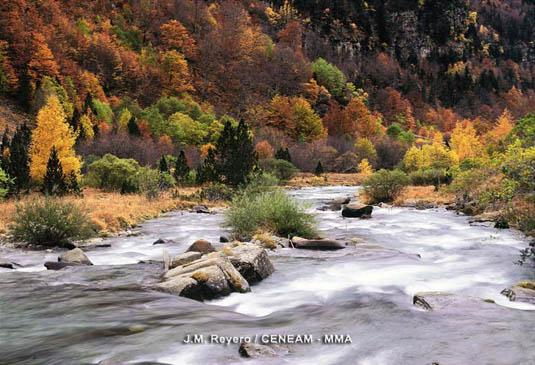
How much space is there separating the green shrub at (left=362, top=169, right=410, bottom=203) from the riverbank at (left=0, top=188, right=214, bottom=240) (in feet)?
36.9

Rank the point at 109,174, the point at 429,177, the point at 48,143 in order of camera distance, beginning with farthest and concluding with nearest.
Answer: the point at 429,177 → the point at 109,174 → the point at 48,143

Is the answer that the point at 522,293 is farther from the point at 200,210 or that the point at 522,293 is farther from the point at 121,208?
the point at 200,210

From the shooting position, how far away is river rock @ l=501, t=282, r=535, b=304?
746cm

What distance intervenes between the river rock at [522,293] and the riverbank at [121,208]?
40.5ft

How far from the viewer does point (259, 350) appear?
4.98 m

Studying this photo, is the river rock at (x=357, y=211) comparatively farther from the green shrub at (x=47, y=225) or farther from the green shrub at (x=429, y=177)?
the green shrub at (x=429, y=177)

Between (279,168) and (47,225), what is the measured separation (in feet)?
132

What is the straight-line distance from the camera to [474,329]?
19.2 ft

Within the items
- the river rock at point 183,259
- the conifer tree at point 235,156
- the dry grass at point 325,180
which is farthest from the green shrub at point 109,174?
the dry grass at point 325,180

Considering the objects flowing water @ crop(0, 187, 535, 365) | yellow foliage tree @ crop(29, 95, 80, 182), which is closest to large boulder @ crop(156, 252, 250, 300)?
flowing water @ crop(0, 187, 535, 365)

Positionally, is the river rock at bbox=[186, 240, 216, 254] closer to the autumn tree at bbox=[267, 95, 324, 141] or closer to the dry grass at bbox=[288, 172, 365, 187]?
the dry grass at bbox=[288, 172, 365, 187]

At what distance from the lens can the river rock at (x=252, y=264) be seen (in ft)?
29.8

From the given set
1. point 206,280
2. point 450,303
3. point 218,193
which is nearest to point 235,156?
point 218,193

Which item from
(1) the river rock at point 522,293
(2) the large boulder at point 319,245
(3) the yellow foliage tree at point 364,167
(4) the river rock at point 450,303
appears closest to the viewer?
(4) the river rock at point 450,303
